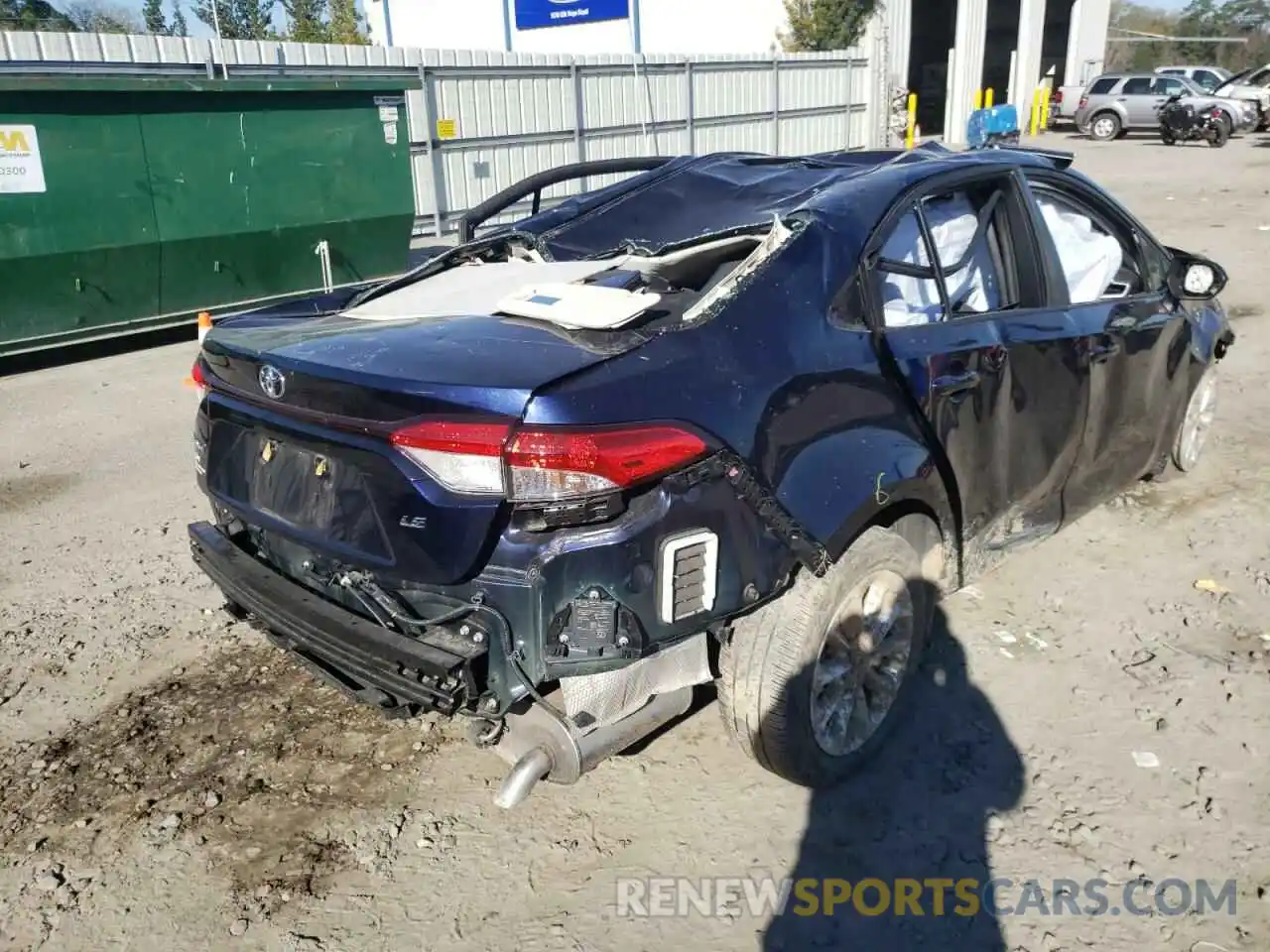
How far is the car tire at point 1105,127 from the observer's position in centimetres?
2762

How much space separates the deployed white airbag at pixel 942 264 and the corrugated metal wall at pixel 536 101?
28.4 ft

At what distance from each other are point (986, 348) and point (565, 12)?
95.9 feet

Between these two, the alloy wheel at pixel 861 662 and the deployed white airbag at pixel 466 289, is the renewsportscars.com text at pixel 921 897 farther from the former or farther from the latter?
the deployed white airbag at pixel 466 289

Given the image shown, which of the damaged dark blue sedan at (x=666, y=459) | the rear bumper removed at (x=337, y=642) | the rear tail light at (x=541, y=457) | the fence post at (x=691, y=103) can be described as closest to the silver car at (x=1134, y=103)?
the fence post at (x=691, y=103)

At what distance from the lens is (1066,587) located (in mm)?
4090

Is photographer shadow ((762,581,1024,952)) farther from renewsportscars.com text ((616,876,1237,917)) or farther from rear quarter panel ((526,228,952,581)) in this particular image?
rear quarter panel ((526,228,952,581))

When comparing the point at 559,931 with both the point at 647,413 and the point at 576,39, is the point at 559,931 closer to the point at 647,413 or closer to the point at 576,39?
the point at 647,413

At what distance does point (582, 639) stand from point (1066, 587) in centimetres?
257

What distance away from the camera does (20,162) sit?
7.72 m

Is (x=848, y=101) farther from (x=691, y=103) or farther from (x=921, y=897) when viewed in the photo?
(x=921, y=897)

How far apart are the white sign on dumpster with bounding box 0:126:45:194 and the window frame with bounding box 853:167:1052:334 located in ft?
23.8

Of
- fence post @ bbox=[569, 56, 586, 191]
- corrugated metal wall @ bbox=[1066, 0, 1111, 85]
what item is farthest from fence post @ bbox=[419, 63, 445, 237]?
corrugated metal wall @ bbox=[1066, 0, 1111, 85]

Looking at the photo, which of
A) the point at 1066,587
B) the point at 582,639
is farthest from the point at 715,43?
the point at 582,639

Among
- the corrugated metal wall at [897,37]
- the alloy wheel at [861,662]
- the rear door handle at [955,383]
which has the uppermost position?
the corrugated metal wall at [897,37]
